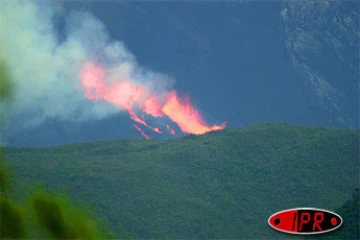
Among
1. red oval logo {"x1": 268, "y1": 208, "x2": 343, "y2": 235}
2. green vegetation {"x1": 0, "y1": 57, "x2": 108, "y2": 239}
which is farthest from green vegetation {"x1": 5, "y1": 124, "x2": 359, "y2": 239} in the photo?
green vegetation {"x1": 0, "y1": 57, "x2": 108, "y2": 239}

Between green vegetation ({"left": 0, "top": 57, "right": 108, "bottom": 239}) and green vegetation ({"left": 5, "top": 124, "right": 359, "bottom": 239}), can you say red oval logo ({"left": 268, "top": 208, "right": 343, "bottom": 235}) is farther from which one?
green vegetation ({"left": 5, "top": 124, "right": 359, "bottom": 239})

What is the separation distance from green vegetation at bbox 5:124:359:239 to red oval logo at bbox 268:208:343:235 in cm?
1402

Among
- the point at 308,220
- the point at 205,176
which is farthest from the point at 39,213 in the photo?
the point at 205,176

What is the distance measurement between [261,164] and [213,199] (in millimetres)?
3804

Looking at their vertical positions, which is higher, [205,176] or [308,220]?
[205,176]

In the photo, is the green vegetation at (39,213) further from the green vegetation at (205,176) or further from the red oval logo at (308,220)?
the green vegetation at (205,176)

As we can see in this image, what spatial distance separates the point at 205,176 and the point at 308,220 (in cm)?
2041

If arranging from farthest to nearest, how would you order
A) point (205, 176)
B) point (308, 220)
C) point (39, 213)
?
point (205, 176) < point (308, 220) < point (39, 213)

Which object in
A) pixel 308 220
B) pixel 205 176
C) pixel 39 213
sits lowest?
pixel 39 213

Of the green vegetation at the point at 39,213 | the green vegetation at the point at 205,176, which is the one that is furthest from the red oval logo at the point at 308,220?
the green vegetation at the point at 205,176

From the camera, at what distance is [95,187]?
2734 centimetres

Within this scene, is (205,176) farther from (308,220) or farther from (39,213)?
(39,213)

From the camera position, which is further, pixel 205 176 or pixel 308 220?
pixel 205 176

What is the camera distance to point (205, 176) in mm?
29219
